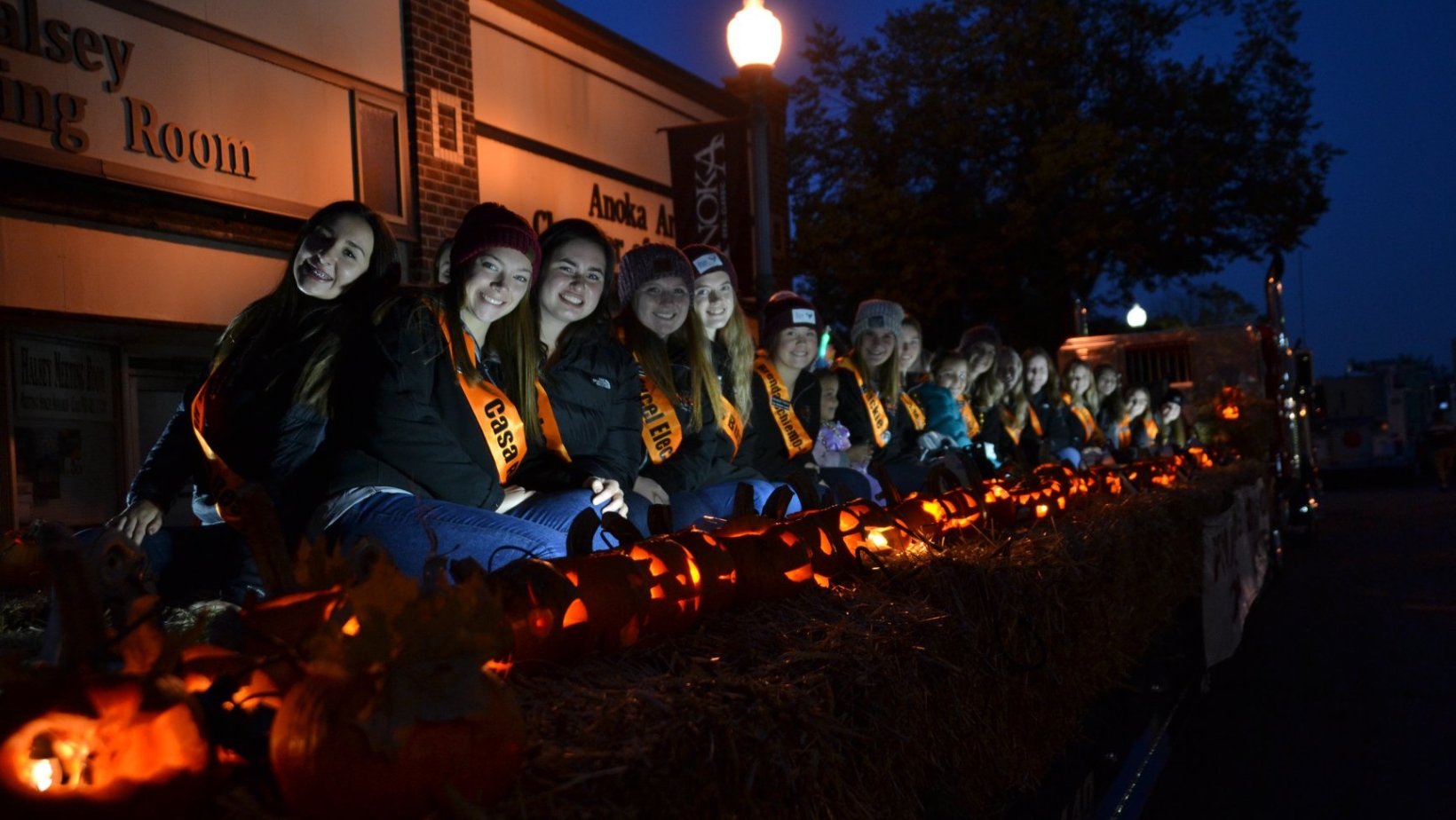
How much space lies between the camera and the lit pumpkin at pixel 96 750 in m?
1.39

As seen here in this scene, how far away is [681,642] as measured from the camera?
8.03 feet

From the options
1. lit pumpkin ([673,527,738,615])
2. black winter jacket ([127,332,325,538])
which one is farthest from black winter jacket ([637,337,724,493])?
lit pumpkin ([673,527,738,615])

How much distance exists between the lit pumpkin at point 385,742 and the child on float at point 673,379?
135 inches

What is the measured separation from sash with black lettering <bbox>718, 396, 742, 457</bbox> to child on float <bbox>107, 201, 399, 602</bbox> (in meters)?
1.84

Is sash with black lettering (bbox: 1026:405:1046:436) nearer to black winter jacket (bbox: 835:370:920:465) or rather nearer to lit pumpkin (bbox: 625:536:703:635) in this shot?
black winter jacket (bbox: 835:370:920:465)

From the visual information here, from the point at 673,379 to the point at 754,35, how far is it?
4431mm

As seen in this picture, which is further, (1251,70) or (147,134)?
(1251,70)

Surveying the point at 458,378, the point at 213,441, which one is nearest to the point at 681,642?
the point at 458,378

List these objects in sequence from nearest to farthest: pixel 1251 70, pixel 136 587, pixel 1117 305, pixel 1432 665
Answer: pixel 136 587, pixel 1432 665, pixel 1251 70, pixel 1117 305

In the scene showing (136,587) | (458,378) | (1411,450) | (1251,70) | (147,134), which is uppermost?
(1251,70)

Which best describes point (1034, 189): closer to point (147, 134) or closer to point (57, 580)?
point (147, 134)

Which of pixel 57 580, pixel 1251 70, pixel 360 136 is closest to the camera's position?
pixel 57 580

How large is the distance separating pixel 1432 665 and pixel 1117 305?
25.7m

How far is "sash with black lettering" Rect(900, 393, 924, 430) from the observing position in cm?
814
